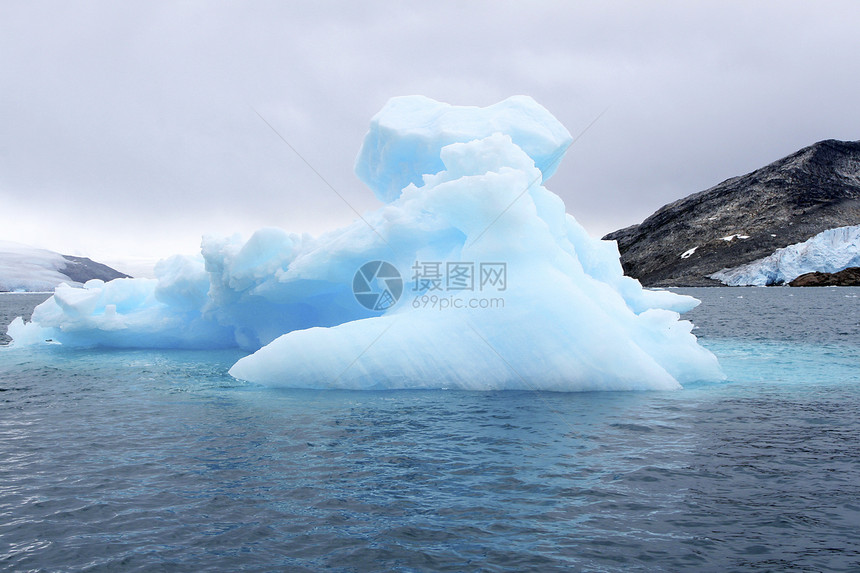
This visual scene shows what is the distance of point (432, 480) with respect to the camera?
23.2 feet

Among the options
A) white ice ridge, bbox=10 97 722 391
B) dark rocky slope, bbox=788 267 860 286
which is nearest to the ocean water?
white ice ridge, bbox=10 97 722 391

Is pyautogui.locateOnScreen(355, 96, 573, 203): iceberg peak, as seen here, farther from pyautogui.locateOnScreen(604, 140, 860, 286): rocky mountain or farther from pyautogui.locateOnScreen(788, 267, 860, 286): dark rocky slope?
pyautogui.locateOnScreen(604, 140, 860, 286): rocky mountain

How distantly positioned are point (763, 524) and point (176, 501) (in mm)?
5728

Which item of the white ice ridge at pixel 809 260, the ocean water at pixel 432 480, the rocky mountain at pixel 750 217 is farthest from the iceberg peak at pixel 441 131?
the rocky mountain at pixel 750 217

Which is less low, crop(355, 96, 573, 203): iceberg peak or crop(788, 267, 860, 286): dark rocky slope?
crop(788, 267, 860, 286): dark rocky slope

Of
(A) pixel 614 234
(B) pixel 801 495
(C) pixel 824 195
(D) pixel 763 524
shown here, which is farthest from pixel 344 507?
(A) pixel 614 234

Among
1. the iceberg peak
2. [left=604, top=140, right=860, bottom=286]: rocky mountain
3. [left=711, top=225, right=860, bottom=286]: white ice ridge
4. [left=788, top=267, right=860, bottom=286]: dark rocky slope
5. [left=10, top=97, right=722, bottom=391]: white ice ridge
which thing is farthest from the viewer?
[left=604, top=140, right=860, bottom=286]: rocky mountain

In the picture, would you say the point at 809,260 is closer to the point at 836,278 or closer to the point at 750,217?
the point at 836,278

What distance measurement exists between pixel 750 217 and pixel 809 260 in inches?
1952

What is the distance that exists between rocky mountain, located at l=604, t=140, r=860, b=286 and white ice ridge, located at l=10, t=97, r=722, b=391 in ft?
373

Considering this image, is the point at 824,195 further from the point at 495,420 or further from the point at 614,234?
the point at 495,420

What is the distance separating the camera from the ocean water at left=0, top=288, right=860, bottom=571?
17.4 feet

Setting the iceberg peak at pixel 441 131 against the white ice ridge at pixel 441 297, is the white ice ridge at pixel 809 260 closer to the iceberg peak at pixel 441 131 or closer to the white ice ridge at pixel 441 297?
the white ice ridge at pixel 441 297

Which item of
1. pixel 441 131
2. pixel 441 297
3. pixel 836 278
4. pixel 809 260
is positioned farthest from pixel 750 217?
pixel 441 297
